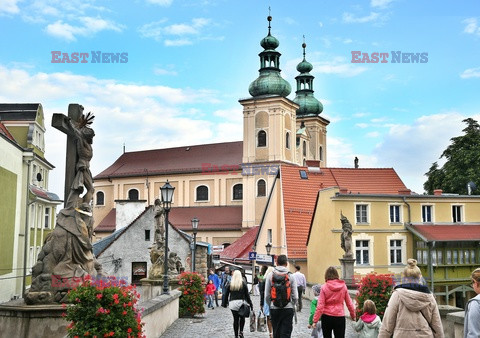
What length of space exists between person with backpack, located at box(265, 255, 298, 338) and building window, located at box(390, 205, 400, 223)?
87.1 ft

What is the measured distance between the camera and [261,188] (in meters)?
63.5

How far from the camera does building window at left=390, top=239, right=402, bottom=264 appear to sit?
1344 inches

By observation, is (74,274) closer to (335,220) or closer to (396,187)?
(335,220)

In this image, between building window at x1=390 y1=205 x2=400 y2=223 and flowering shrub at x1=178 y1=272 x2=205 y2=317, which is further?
building window at x1=390 y1=205 x2=400 y2=223

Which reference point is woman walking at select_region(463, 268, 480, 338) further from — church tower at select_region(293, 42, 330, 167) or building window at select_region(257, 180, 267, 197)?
church tower at select_region(293, 42, 330, 167)

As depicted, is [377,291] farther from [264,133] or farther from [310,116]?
[310,116]

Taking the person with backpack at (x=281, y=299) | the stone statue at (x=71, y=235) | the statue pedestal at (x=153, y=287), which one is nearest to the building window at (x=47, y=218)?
the statue pedestal at (x=153, y=287)

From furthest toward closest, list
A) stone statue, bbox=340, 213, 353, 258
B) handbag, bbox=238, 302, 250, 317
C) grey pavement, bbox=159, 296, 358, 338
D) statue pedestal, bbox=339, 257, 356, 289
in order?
1. stone statue, bbox=340, 213, 353, 258
2. statue pedestal, bbox=339, 257, 356, 289
3. grey pavement, bbox=159, 296, 358, 338
4. handbag, bbox=238, 302, 250, 317

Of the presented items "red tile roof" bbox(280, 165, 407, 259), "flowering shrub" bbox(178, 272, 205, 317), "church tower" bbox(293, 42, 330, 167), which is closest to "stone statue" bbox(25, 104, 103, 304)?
"flowering shrub" bbox(178, 272, 205, 317)

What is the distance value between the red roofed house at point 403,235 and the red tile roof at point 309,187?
9.90ft

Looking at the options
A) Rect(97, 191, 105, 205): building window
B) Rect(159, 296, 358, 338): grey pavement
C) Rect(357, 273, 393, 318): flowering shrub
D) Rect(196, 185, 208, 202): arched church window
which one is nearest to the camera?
Rect(357, 273, 393, 318): flowering shrub

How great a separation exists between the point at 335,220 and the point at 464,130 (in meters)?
28.3

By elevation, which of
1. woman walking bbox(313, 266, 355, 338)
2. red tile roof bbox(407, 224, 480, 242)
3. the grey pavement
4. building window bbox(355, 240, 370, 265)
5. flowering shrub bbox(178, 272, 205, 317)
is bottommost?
the grey pavement

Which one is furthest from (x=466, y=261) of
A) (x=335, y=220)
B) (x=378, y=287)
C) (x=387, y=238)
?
(x=378, y=287)
